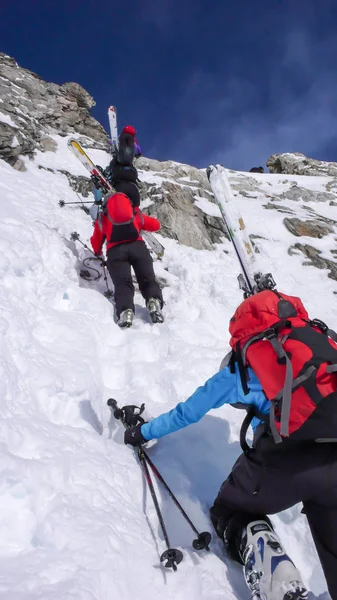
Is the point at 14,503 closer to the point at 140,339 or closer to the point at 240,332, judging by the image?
the point at 240,332

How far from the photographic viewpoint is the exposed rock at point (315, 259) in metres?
11.9

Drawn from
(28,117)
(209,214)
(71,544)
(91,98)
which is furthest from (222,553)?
(91,98)

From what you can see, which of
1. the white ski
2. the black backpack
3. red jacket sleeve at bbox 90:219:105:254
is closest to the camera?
red jacket sleeve at bbox 90:219:105:254

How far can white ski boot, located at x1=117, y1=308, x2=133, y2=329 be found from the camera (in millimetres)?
5898

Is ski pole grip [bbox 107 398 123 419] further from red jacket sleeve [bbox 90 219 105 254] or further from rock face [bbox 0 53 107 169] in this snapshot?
rock face [bbox 0 53 107 169]

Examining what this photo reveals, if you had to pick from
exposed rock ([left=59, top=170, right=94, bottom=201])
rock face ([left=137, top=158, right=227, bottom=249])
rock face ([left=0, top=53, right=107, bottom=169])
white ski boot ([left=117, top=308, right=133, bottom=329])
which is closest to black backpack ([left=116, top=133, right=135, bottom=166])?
rock face ([left=137, top=158, right=227, bottom=249])

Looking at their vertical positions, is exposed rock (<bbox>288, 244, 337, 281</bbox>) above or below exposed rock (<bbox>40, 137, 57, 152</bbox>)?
below

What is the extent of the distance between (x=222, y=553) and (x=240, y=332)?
5.93ft

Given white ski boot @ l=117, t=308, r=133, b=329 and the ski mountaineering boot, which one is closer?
white ski boot @ l=117, t=308, r=133, b=329

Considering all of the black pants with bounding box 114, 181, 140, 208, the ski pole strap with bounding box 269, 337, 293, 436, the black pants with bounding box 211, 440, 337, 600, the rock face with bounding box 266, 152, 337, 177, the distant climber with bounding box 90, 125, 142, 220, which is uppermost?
the rock face with bounding box 266, 152, 337, 177

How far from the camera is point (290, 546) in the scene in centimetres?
314

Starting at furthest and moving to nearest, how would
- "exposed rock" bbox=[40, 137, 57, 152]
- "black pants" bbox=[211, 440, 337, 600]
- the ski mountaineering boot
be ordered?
"exposed rock" bbox=[40, 137, 57, 152] → the ski mountaineering boot → "black pants" bbox=[211, 440, 337, 600]

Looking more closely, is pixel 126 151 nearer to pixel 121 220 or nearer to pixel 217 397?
pixel 121 220

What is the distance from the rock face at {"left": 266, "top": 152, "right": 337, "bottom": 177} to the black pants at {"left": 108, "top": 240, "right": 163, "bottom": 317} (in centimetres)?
5219
